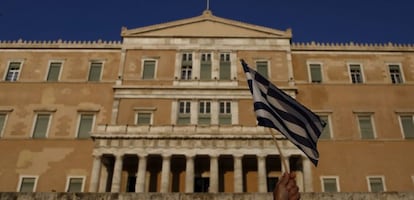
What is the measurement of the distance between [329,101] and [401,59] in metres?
6.79

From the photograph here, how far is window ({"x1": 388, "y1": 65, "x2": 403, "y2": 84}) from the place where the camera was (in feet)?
103

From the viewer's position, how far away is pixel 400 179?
1087 inches

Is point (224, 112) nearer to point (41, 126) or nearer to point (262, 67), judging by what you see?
point (262, 67)

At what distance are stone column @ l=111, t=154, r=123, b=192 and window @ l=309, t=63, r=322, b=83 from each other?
1436 centimetres

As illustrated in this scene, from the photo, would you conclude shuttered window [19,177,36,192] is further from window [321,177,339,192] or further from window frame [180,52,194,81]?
window [321,177,339,192]

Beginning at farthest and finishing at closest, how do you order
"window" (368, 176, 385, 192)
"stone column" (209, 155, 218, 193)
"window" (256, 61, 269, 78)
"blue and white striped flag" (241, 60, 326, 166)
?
"window" (256, 61, 269, 78), "window" (368, 176, 385, 192), "stone column" (209, 155, 218, 193), "blue and white striped flag" (241, 60, 326, 166)

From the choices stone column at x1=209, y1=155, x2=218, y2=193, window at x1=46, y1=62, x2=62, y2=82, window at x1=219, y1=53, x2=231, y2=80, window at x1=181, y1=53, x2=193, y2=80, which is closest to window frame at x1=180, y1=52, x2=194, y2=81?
window at x1=181, y1=53, x2=193, y2=80

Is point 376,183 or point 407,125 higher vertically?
point 407,125

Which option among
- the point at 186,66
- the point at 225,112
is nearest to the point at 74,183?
the point at 225,112

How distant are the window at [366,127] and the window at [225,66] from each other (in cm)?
922

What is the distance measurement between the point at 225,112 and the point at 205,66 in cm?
385

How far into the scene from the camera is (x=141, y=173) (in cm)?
2494

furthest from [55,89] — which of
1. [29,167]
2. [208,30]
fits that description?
[208,30]

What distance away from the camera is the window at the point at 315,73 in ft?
102
